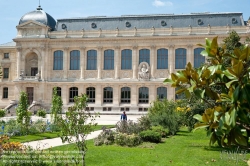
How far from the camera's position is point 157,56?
158ft

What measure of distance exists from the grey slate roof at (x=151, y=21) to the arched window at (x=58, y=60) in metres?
4.30

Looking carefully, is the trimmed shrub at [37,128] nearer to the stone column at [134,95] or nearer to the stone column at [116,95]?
the stone column at [116,95]

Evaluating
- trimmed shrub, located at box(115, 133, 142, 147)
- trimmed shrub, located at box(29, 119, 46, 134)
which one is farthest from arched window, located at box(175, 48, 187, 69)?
trimmed shrub, located at box(115, 133, 142, 147)

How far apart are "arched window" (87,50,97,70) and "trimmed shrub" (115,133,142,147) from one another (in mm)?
32441

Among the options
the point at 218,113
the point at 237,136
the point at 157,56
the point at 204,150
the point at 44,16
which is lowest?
the point at 204,150

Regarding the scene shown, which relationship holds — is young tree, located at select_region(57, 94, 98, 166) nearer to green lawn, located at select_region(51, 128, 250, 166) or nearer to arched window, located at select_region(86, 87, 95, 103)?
green lawn, located at select_region(51, 128, 250, 166)

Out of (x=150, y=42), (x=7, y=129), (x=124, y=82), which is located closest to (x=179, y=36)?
(x=150, y=42)

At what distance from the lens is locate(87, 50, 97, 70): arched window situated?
163 ft

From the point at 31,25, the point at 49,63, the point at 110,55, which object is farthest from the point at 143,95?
the point at 31,25

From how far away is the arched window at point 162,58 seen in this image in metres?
47.8

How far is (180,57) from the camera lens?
155 feet

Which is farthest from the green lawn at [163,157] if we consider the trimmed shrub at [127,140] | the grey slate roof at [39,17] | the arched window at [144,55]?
the grey slate roof at [39,17]

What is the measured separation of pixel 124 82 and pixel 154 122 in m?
23.8

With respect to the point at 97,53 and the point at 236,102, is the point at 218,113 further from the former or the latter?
the point at 97,53
